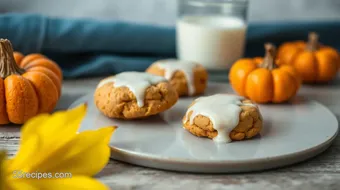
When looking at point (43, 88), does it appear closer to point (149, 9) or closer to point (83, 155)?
point (83, 155)

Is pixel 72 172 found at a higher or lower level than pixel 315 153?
higher

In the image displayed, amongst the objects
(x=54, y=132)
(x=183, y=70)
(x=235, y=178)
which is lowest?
(x=235, y=178)

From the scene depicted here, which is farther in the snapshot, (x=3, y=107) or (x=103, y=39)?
(x=103, y=39)

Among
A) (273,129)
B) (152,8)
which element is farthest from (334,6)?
(273,129)

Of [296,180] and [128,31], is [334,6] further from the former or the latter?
[296,180]

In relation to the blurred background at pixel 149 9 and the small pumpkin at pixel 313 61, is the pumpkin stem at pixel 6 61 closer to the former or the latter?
the blurred background at pixel 149 9

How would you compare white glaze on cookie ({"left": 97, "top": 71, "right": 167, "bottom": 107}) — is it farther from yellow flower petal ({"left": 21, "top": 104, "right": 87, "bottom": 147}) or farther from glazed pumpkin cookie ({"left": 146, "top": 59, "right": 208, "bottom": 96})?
yellow flower petal ({"left": 21, "top": 104, "right": 87, "bottom": 147})

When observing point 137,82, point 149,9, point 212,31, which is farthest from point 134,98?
point 149,9
